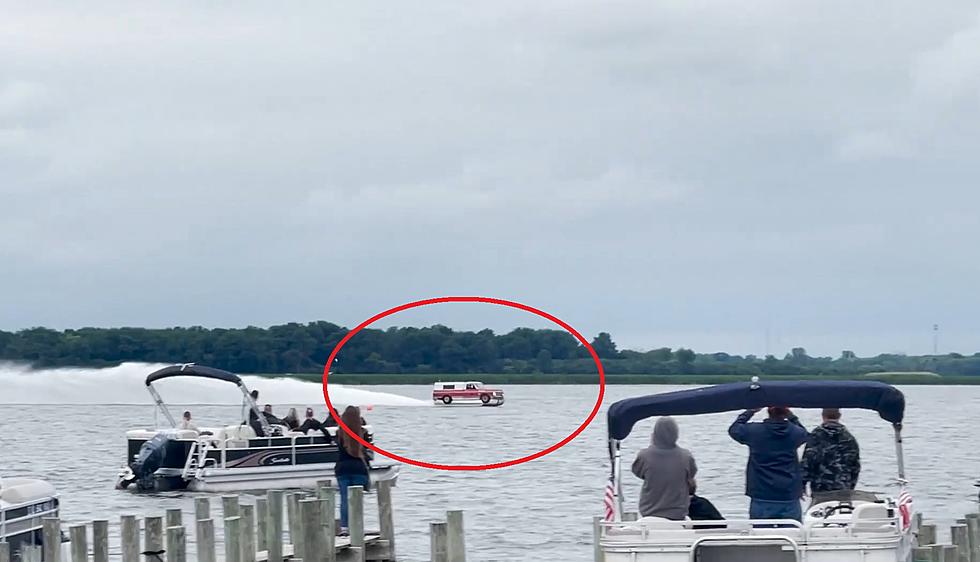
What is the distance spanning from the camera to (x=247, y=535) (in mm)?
19016

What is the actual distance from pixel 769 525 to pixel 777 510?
125 centimetres

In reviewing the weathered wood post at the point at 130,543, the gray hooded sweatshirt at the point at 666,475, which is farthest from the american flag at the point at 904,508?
the weathered wood post at the point at 130,543

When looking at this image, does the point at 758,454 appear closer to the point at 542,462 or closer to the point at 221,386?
the point at 542,462

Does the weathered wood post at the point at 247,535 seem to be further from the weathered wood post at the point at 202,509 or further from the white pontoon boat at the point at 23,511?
the white pontoon boat at the point at 23,511

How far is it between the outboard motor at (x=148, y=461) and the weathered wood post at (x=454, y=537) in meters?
Answer: 21.8

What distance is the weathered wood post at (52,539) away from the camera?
1737cm

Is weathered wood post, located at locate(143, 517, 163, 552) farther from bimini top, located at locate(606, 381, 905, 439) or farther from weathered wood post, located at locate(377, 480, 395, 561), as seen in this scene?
bimini top, located at locate(606, 381, 905, 439)

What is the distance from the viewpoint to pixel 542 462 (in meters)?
65.6

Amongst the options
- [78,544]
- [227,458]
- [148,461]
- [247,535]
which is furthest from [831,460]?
[148,461]

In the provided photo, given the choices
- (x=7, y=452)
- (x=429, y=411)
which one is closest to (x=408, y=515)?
(x=7, y=452)

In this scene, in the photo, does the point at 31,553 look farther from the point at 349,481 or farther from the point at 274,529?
the point at 349,481

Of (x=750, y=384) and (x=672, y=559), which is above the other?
(x=750, y=384)

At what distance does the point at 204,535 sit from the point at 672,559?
6505mm

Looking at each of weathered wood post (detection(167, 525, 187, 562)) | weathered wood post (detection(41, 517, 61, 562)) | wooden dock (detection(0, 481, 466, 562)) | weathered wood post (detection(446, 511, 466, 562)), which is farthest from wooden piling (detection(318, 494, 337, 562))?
weathered wood post (detection(41, 517, 61, 562))
